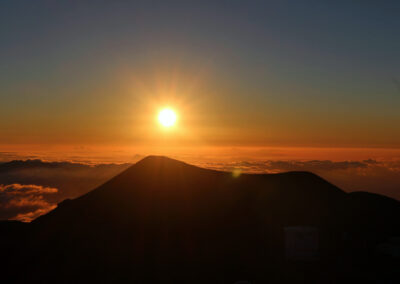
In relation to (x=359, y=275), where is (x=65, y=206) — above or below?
above

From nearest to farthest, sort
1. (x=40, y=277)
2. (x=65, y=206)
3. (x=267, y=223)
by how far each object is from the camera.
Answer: (x=40, y=277), (x=267, y=223), (x=65, y=206)

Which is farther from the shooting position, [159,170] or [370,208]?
[159,170]

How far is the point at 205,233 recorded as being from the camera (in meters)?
40.5

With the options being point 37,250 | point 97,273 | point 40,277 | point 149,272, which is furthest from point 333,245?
point 37,250

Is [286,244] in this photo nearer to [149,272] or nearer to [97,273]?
[149,272]

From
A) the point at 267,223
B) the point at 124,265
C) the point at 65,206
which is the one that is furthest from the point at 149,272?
the point at 65,206

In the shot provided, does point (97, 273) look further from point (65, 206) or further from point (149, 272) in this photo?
point (65, 206)

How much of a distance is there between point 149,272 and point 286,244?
1320cm

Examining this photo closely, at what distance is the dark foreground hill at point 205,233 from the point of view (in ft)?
114

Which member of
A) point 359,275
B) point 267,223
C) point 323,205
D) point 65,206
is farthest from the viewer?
point 65,206

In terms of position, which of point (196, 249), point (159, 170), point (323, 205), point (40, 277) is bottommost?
point (40, 277)

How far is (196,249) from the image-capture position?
37844 millimetres

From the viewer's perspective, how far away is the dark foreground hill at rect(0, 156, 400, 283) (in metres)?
34.8

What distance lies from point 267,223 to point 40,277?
23.7 metres
